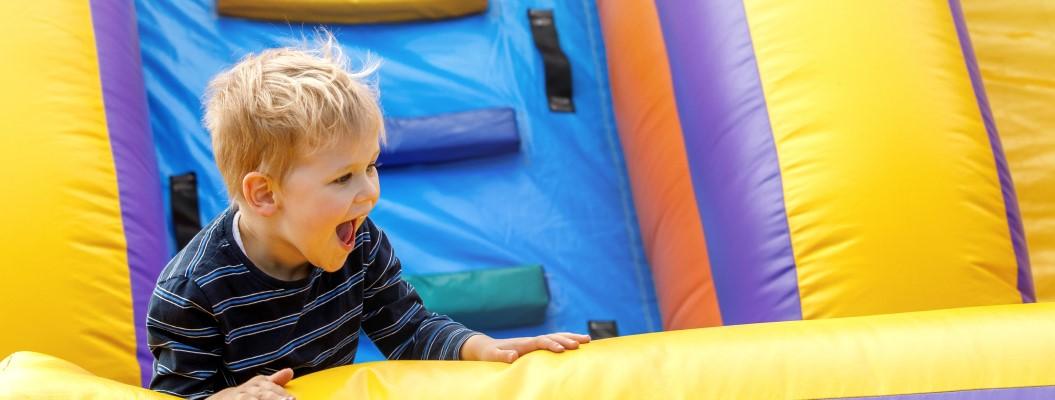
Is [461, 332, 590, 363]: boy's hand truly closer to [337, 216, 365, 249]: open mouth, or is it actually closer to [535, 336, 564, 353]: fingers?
[535, 336, 564, 353]: fingers

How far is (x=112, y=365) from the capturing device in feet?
4.84

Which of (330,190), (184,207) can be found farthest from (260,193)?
(184,207)

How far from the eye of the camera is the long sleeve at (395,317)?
→ 1.31 m

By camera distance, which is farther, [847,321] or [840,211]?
[840,211]

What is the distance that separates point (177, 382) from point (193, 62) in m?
1.11

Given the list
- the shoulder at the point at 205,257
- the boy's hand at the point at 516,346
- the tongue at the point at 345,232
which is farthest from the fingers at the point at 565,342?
the shoulder at the point at 205,257

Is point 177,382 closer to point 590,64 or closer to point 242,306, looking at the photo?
point 242,306

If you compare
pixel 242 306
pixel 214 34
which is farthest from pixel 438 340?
pixel 214 34

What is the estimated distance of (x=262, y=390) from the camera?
1.06 m

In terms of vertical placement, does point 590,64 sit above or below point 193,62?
below

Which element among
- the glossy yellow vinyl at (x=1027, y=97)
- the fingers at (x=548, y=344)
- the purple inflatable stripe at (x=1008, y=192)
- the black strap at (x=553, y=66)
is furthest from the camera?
the black strap at (x=553, y=66)

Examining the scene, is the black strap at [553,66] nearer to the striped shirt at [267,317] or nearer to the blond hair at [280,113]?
the striped shirt at [267,317]

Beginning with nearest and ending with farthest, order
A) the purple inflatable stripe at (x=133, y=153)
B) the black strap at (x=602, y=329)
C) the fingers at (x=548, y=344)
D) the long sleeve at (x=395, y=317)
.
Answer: the fingers at (x=548, y=344) < the long sleeve at (x=395, y=317) < the purple inflatable stripe at (x=133, y=153) < the black strap at (x=602, y=329)

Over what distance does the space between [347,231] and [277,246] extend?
97 millimetres
